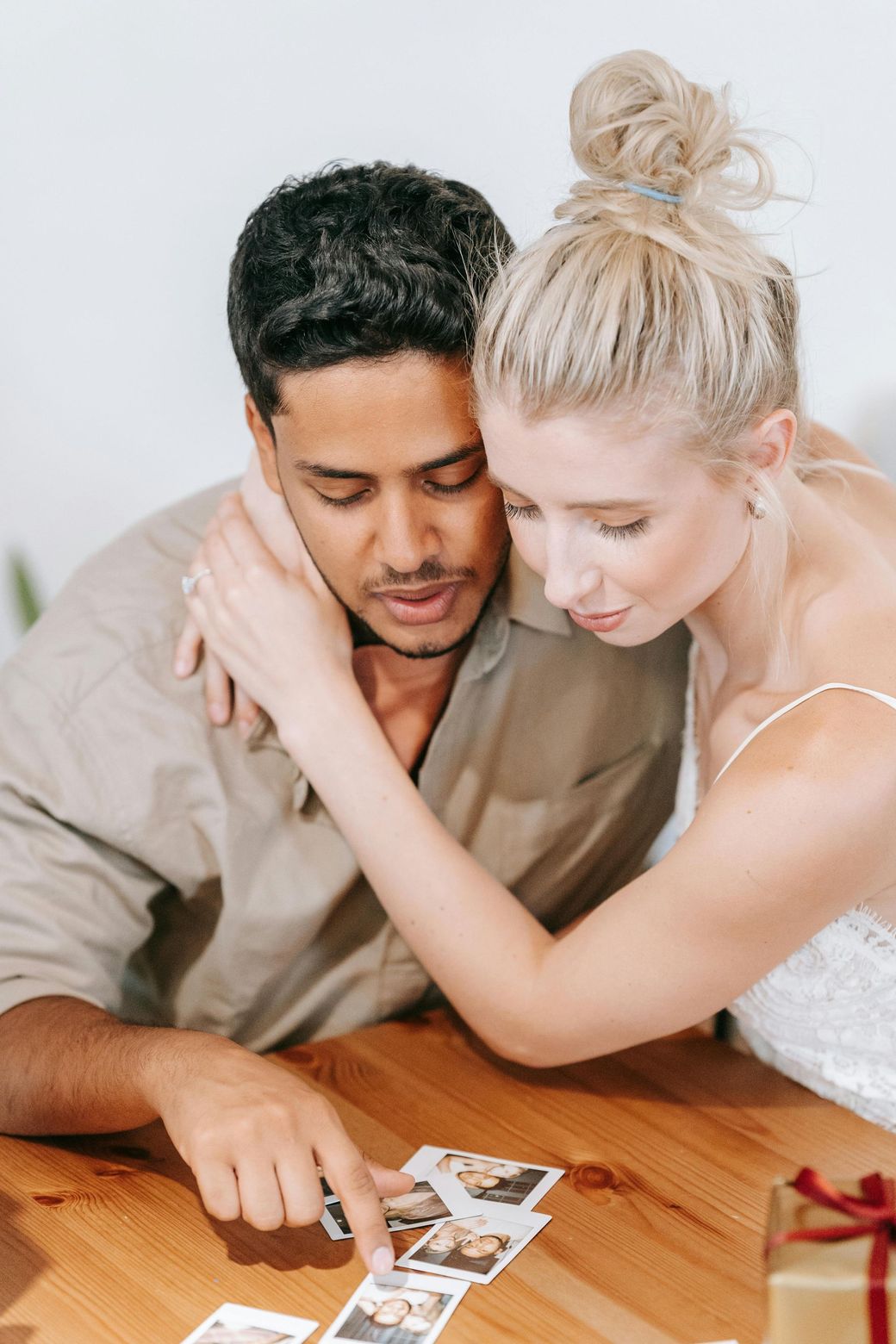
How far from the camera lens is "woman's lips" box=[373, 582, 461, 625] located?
4.81 feet

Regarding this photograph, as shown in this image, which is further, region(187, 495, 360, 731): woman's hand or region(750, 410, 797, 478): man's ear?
region(187, 495, 360, 731): woman's hand

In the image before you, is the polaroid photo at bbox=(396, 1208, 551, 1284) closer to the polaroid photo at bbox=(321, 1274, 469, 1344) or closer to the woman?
the polaroid photo at bbox=(321, 1274, 469, 1344)

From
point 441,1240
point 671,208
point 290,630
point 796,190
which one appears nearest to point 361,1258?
point 441,1240

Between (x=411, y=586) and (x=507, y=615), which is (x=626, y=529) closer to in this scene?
(x=411, y=586)

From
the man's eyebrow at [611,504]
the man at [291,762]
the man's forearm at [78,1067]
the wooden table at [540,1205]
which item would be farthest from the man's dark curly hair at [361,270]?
the wooden table at [540,1205]

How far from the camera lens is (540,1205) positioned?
4.09ft

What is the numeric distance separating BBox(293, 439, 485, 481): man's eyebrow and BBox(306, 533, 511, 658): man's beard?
106mm

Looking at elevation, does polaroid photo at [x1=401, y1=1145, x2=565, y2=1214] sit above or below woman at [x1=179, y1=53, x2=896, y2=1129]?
below

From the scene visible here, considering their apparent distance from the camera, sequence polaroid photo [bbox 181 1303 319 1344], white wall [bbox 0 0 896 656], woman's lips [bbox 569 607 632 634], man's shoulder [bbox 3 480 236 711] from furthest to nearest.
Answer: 1. white wall [bbox 0 0 896 656]
2. man's shoulder [bbox 3 480 236 711]
3. woman's lips [bbox 569 607 632 634]
4. polaroid photo [bbox 181 1303 319 1344]

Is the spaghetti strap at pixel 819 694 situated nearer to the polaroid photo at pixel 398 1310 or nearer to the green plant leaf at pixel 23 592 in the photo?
the polaroid photo at pixel 398 1310

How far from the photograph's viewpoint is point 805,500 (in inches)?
55.4

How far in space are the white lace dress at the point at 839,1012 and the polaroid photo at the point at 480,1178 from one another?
0.96 ft

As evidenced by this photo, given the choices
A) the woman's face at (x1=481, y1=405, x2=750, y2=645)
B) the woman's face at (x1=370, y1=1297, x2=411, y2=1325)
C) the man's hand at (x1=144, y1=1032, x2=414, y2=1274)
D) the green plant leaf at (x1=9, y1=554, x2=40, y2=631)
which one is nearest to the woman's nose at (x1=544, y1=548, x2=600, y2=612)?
the woman's face at (x1=481, y1=405, x2=750, y2=645)

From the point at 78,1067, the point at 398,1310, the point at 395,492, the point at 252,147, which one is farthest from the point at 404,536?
the point at 252,147
